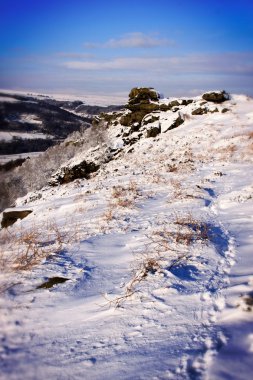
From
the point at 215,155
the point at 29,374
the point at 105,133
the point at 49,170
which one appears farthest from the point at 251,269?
the point at 49,170

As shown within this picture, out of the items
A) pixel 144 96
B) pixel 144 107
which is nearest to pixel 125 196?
pixel 144 107

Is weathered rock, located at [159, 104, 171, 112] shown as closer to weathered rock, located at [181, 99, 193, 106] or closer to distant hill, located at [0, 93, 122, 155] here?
weathered rock, located at [181, 99, 193, 106]

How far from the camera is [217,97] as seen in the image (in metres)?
31.7

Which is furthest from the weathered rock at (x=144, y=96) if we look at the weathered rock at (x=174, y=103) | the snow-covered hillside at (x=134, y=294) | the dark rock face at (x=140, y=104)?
the snow-covered hillside at (x=134, y=294)

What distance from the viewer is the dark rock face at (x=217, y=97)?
31.7 metres

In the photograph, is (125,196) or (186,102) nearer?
(125,196)

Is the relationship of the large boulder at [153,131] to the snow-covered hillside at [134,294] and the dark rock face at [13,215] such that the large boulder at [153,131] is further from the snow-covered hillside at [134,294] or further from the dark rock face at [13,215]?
the snow-covered hillside at [134,294]

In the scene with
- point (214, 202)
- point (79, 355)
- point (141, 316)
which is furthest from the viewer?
point (214, 202)

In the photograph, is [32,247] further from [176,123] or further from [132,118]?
[132,118]

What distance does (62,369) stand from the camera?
260cm

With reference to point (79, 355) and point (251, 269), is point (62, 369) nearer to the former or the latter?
point (79, 355)

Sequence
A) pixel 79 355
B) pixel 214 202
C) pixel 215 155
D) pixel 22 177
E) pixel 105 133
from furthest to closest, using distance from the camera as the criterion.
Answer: pixel 22 177 < pixel 105 133 < pixel 215 155 < pixel 214 202 < pixel 79 355

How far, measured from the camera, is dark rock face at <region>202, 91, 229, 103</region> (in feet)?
104

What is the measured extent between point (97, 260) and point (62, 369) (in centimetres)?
226
